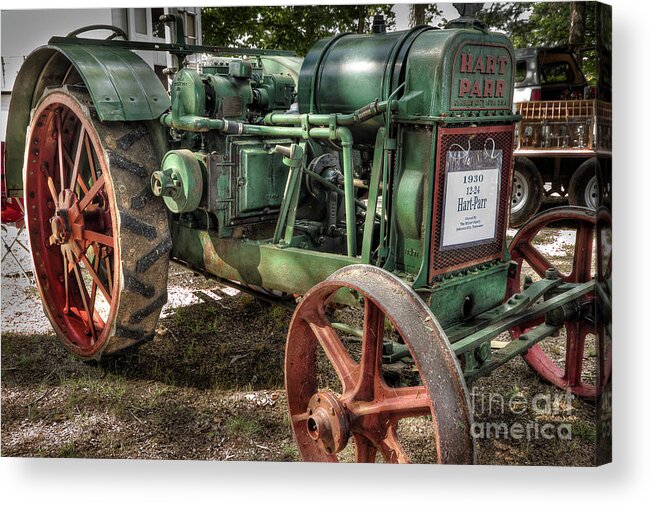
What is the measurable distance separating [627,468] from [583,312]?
2.23 ft

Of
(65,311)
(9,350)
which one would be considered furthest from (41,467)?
(65,311)

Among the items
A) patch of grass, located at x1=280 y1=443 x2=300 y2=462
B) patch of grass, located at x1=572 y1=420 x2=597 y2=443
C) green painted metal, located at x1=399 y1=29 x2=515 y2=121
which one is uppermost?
green painted metal, located at x1=399 y1=29 x2=515 y2=121

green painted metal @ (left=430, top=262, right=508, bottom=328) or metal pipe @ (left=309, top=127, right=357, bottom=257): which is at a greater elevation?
metal pipe @ (left=309, top=127, right=357, bottom=257)

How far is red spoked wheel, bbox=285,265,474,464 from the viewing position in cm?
210

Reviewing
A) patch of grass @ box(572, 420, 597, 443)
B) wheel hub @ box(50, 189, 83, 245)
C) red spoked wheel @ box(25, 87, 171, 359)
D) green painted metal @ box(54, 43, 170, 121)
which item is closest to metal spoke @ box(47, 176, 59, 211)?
red spoked wheel @ box(25, 87, 171, 359)

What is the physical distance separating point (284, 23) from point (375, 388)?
167 cm

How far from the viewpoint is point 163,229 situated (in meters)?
3.40

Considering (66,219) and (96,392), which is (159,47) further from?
(96,392)

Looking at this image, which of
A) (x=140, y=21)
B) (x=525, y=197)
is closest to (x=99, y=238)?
(x=140, y=21)

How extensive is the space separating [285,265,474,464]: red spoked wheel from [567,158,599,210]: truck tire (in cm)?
105

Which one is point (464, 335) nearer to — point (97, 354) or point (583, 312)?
point (583, 312)

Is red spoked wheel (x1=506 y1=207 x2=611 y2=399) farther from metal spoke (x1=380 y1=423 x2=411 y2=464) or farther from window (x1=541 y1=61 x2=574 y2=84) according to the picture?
metal spoke (x1=380 y1=423 x2=411 y2=464)

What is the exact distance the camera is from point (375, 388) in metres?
2.46

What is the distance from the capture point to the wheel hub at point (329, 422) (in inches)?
97.6
